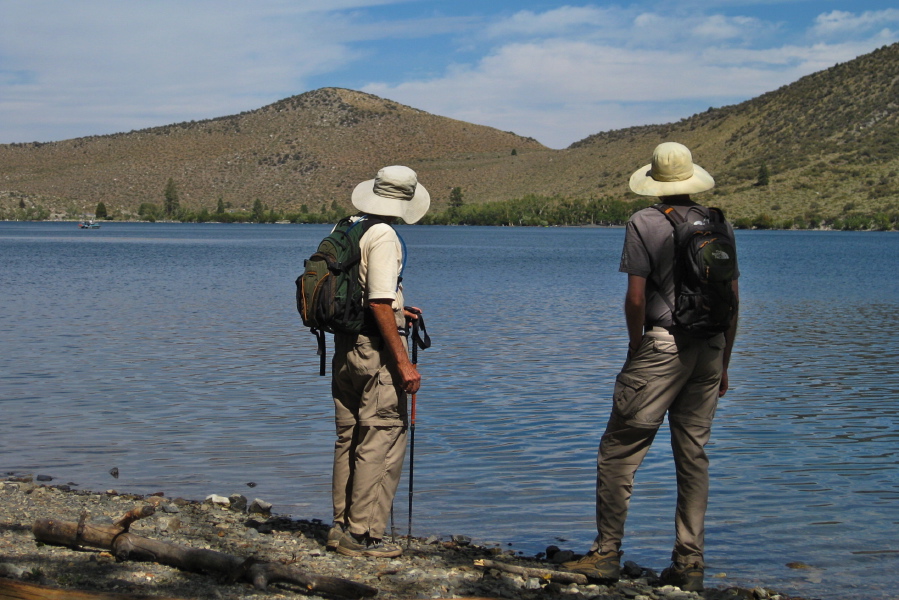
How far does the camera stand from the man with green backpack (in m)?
5.86

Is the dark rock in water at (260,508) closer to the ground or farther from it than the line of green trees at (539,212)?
closer to the ground

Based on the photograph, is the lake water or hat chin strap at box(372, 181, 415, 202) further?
the lake water

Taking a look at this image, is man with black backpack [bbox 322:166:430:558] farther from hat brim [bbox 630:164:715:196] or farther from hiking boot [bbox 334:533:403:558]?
hat brim [bbox 630:164:715:196]

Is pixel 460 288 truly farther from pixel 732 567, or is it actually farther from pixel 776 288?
pixel 732 567

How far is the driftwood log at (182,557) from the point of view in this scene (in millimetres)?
5125

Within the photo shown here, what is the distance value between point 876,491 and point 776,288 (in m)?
27.7

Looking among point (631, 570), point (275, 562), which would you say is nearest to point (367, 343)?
point (275, 562)

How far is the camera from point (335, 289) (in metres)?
5.87

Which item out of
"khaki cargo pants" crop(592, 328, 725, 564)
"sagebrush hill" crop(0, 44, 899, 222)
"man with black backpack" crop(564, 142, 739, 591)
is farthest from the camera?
"sagebrush hill" crop(0, 44, 899, 222)

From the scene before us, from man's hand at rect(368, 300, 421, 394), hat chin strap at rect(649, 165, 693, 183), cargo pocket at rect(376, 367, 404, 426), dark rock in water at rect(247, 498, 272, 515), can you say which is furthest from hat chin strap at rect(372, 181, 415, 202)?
dark rock in water at rect(247, 498, 272, 515)

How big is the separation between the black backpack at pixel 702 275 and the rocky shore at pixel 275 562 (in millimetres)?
1467

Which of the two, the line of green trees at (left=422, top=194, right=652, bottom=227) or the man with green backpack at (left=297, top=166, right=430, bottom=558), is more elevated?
the line of green trees at (left=422, top=194, right=652, bottom=227)

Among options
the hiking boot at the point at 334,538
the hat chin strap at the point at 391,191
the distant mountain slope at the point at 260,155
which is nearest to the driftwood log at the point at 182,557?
the hiking boot at the point at 334,538

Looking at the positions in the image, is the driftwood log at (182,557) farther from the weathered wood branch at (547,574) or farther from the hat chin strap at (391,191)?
the hat chin strap at (391,191)
